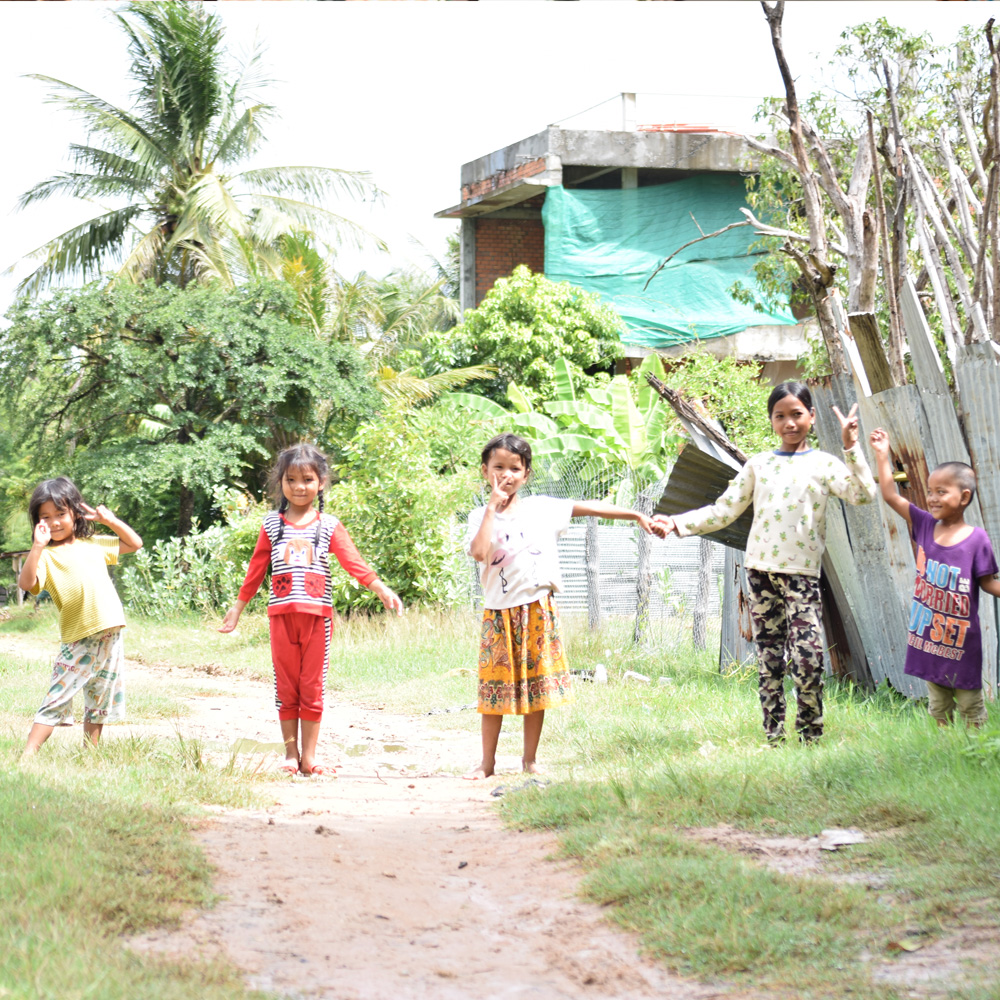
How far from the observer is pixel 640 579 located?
10984 millimetres

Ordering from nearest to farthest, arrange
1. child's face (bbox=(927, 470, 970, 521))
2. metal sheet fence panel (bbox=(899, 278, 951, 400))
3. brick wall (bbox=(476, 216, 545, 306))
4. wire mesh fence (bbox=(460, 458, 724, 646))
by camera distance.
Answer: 1. child's face (bbox=(927, 470, 970, 521))
2. metal sheet fence panel (bbox=(899, 278, 951, 400))
3. wire mesh fence (bbox=(460, 458, 724, 646))
4. brick wall (bbox=(476, 216, 545, 306))

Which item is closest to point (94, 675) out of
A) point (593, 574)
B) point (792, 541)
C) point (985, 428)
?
point (792, 541)

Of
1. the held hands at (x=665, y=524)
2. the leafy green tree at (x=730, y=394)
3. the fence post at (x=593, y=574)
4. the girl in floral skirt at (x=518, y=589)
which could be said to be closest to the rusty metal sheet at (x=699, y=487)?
the held hands at (x=665, y=524)

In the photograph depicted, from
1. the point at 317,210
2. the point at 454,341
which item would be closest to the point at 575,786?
the point at 454,341

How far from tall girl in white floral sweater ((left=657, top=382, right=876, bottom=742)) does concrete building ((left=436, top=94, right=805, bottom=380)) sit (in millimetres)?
15699

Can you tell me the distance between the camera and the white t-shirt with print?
17.7 feet

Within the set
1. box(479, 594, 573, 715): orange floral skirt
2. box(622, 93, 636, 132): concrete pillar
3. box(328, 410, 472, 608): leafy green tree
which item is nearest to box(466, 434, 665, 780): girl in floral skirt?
box(479, 594, 573, 715): orange floral skirt

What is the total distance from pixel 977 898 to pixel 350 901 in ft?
6.15

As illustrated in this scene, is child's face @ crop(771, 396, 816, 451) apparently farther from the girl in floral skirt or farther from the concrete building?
the concrete building

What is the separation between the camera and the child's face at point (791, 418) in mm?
5234

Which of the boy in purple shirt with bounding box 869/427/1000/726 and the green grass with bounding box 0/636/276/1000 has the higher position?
the boy in purple shirt with bounding box 869/427/1000/726

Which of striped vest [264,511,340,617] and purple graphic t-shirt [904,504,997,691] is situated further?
striped vest [264,511,340,617]

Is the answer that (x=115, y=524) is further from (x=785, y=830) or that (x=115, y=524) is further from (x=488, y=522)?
(x=785, y=830)

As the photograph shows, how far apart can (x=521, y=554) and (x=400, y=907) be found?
219cm
